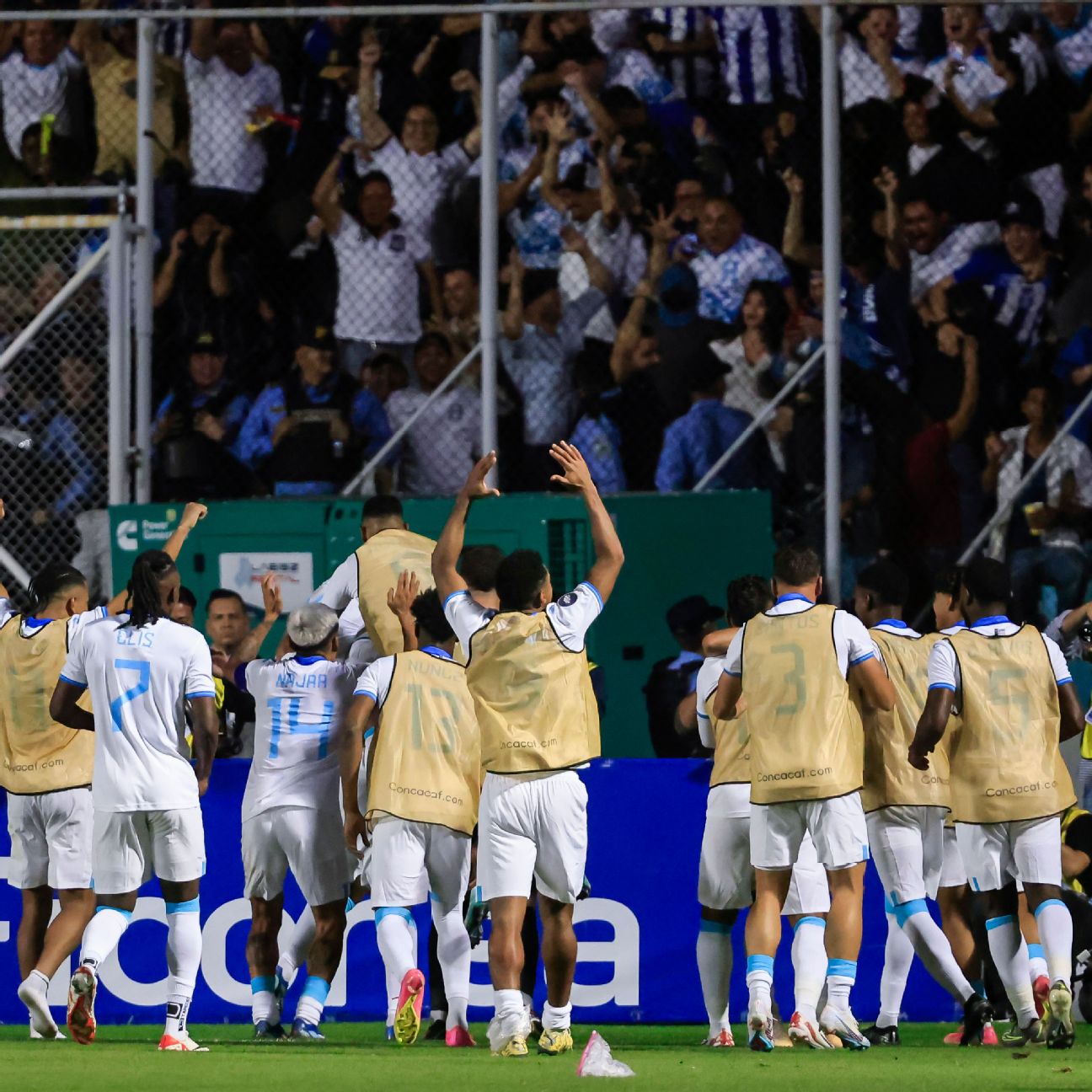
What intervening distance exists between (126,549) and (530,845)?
455 centimetres

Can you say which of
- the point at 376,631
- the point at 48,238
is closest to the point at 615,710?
the point at 376,631

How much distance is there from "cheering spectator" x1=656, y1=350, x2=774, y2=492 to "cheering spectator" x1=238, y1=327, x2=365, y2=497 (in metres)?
1.97

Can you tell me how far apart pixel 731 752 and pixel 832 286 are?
3814 mm

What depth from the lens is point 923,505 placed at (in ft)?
42.8

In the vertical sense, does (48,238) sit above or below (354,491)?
above

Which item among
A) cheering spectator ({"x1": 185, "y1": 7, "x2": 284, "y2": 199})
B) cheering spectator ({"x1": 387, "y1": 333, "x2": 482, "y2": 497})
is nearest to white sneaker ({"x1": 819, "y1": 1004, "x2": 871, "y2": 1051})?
cheering spectator ({"x1": 387, "y1": 333, "x2": 482, "y2": 497})

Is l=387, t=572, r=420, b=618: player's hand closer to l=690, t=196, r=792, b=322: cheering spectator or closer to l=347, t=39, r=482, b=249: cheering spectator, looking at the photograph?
l=690, t=196, r=792, b=322: cheering spectator

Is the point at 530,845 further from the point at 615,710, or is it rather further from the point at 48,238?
the point at 48,238

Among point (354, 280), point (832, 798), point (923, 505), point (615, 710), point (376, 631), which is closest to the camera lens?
point (832, 798)

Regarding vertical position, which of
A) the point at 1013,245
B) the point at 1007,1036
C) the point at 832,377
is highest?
the point at 1013,245

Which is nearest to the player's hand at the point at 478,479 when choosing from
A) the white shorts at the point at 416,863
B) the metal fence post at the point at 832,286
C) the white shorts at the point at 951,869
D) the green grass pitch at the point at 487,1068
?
the white shorts at the point at 416,863

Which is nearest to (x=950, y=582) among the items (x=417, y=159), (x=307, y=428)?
(x=307, y=428)

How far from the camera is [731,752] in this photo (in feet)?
30.5

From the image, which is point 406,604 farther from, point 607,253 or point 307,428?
point 607,253
